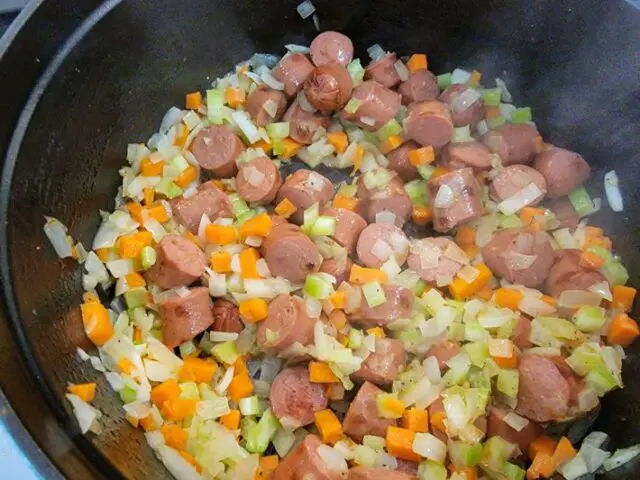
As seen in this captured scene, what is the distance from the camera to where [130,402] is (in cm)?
217

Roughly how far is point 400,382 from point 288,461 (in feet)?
1.59

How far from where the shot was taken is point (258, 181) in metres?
2.65

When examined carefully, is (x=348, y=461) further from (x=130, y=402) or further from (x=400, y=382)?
(x=130, y=402)

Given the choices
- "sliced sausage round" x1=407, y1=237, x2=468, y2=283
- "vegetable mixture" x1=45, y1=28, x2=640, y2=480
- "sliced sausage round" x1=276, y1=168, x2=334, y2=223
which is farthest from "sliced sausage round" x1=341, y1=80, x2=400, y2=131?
"sliced sausage round" x1=407, y1=237, x2=468, y2=283

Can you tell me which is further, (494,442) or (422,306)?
(422,306)

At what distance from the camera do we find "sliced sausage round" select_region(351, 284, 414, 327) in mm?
2389

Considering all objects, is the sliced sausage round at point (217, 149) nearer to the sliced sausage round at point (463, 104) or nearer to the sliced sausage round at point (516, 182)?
the sliced sausage round at point (463, 104)

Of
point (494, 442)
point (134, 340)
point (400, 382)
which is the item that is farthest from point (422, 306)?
point (134, 340)

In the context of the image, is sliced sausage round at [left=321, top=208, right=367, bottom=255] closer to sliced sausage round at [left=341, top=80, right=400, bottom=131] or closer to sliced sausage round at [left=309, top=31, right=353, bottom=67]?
sliced sausage round at [left=341, top=80, right=400, bottom=131]

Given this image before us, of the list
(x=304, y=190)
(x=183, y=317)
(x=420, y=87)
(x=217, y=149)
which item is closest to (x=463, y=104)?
(x=420, y=87)

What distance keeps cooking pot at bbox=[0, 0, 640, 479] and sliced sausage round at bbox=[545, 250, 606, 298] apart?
0.19m

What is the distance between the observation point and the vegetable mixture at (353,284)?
2178 millimetres

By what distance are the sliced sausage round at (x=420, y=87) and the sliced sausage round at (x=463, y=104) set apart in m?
0.06

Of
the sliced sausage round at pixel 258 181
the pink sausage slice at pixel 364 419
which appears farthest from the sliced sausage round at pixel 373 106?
the pink sausage slice at pixel 364 419
